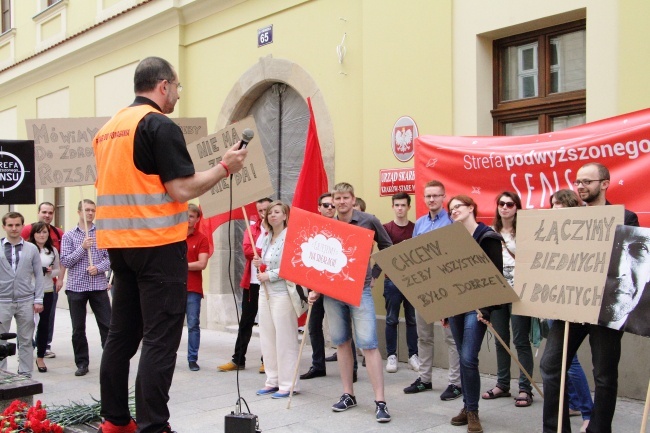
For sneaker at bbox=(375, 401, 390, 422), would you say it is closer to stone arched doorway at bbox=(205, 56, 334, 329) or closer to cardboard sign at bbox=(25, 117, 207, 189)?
cardboard sign at bbox=(25, 117, 207, 189)

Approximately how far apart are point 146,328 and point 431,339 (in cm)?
365

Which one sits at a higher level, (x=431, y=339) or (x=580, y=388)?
(x=431, y=339)

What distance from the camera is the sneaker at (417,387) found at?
672 centimetres

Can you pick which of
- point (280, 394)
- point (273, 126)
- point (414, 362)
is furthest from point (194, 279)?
point (273, 126)

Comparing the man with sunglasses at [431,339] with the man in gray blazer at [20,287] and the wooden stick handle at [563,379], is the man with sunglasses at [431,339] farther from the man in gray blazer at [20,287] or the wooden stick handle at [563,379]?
the man in gray blazer at [20,287]

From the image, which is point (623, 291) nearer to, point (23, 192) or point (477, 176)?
point (477, 176)

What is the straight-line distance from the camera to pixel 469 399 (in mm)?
5449

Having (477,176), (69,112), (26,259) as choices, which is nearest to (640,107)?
(477,176)

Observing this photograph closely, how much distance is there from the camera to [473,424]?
537 cm

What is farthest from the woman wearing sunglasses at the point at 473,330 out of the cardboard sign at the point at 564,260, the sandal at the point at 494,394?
the sandal at the point at 494,394

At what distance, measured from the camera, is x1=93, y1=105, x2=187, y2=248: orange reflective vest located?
151 inches

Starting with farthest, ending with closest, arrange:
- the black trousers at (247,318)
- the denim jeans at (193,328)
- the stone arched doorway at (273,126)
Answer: the stone arched doorway at (273,126) < the denim jeans at (193,328) < the black trousers at (247,318)

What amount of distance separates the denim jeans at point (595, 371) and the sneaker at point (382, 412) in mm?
1344

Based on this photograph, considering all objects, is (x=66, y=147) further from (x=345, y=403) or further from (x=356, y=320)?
(x=345, y=403)
